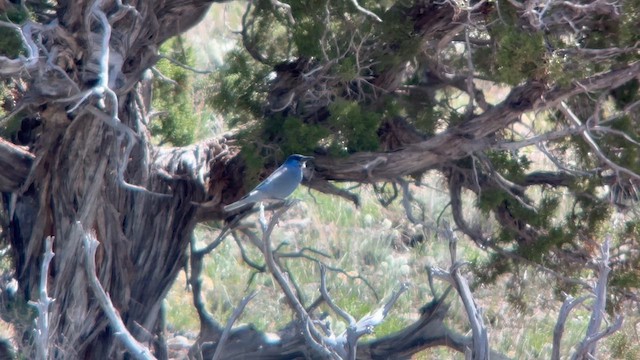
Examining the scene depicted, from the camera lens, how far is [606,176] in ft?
17.7

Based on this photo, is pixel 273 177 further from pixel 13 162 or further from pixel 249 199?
pixel 13 162

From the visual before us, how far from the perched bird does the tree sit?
10 cm

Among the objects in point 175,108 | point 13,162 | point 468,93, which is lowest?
point 175,108

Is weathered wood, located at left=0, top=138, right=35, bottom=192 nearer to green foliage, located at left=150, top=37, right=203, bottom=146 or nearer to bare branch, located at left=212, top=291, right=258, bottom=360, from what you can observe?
green foliage, located at left=150, top=37, right=203, bottom=146

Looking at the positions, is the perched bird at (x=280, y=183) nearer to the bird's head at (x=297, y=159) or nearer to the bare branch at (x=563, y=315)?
the bird's head at (x=297, y=159)

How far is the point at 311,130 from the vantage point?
5.26m

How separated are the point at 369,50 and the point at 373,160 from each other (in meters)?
0.57

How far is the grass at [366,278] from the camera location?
7.95 m

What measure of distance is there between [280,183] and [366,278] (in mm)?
3927

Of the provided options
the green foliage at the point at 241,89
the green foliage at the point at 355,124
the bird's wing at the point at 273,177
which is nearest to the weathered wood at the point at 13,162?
the green foliage at the point at 241,89

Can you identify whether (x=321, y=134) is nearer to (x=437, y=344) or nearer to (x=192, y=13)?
(x=192, y=13)

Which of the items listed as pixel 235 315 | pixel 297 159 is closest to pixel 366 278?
pixel 297 159

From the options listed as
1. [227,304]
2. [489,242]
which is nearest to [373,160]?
[489,242]

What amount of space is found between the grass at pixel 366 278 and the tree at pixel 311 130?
134 cm
